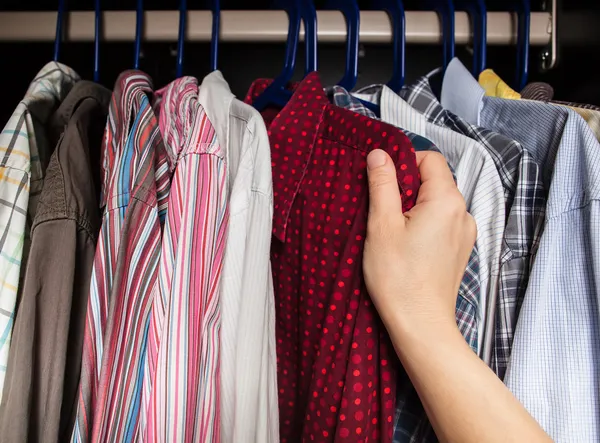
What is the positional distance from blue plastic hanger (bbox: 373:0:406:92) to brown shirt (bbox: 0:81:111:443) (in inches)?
15.3

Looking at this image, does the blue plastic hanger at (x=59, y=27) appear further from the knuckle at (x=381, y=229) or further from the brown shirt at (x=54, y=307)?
the knuckle at (x=381, y=229)

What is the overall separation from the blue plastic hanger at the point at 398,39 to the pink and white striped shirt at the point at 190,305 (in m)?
0.27

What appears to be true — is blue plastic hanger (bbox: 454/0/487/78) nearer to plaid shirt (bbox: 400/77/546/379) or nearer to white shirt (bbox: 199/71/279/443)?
plaid shirt (bbox: 400/77/546/379)

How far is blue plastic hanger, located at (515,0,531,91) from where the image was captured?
2.31ft

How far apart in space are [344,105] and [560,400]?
0.37 meters

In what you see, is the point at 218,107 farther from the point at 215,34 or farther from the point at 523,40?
the point at 523,40

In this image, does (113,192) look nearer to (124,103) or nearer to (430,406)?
(124,103)

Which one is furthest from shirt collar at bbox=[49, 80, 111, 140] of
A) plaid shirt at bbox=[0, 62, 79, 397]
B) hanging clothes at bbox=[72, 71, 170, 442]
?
hanging clothes at bbox=[72, 71, 170, 442]

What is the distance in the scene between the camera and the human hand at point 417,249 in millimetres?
461

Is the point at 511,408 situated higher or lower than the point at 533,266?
lower

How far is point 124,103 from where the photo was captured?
0.60 m

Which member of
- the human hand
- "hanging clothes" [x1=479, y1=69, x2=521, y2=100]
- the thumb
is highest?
"hanging clothes" [x1=479, y1=69, x2=521, y2=100]

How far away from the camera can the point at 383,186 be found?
1.60 ft

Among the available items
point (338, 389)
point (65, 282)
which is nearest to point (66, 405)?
point (65, 282)
